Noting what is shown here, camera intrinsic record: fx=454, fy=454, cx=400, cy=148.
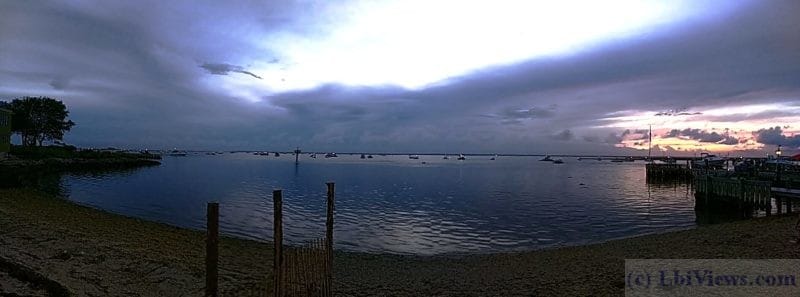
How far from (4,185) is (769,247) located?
44.6 meters

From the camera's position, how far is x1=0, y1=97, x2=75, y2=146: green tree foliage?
278 ft

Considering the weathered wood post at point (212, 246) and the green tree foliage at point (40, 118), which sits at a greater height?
the green tree foliage at point (40, 118)

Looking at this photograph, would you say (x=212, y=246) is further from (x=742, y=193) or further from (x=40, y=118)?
(x=40, y=118)

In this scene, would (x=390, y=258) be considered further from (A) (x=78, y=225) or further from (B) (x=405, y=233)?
(A) (x=78, y=225)

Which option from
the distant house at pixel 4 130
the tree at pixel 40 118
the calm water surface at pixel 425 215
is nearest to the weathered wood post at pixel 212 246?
the calm water surface at pixel 425 215

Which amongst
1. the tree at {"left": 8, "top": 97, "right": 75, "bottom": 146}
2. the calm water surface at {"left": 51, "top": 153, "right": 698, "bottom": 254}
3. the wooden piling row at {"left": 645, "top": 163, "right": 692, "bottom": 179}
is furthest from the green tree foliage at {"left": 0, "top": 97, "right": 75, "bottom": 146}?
the wooden piling row at {"left": 645, "top": 163, "right": 692, "bottom": 179}

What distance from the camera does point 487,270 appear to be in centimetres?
1516

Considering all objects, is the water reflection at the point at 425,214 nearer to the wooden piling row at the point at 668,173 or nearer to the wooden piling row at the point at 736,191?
the wooden piling row at the point at 736,191

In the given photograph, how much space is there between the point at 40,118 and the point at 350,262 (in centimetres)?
9802

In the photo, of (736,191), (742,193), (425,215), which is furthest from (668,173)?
(425,215)

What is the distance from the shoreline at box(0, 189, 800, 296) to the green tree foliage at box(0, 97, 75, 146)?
83664mm

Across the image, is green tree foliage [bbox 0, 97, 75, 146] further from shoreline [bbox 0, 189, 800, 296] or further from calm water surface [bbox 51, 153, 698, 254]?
shoreline [bbox 0, 189, 800, 296]

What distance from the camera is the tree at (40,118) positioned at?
278 ft

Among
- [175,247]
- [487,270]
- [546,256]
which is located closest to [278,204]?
[487,270]
